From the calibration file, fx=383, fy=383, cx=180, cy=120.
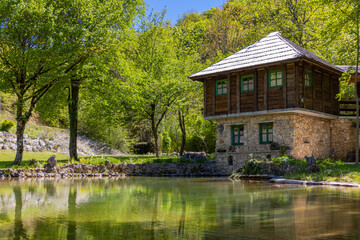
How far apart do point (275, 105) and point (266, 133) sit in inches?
68.3

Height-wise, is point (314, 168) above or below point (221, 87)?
below

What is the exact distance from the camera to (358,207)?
805 cm

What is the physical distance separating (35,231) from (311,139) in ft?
61.1

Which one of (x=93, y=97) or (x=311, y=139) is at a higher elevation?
(x=93, y=97)

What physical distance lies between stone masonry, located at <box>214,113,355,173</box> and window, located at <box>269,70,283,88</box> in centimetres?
164

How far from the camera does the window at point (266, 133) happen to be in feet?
69.0

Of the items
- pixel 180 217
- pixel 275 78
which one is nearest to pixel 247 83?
pixel 275 78

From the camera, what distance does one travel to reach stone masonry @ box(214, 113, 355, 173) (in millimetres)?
20297

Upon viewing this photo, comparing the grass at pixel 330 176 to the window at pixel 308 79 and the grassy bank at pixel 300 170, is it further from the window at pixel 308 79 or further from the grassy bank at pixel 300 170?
the window at pixel 308 79

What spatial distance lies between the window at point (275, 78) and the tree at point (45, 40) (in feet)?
29.3

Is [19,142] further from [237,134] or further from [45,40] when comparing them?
[237,134]

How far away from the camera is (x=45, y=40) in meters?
19.4

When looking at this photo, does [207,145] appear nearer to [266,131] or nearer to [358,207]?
[266,131]

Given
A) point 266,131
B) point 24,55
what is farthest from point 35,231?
point 266,131
